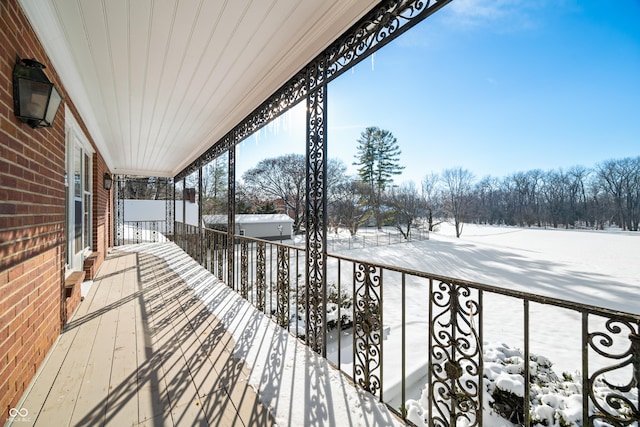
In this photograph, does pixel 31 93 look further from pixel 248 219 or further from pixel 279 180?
pixel 279 180

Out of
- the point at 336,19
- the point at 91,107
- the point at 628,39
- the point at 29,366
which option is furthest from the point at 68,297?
the point at 628,39

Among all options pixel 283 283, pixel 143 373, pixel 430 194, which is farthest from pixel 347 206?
pixel 143 373

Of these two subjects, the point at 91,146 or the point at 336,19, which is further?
the point at 91,146

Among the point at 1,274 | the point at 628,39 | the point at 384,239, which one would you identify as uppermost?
the point at 628,39

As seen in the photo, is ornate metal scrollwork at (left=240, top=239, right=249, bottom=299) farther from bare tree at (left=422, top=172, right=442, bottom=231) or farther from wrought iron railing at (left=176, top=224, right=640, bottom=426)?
bare tree at (left=422, top=172, right=442, bottom=231)

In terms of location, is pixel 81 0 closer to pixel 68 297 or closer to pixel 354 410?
pixel 68 297

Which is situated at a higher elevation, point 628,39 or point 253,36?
point 628,39

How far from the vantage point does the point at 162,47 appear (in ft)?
6.69

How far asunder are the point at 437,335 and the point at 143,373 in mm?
1879

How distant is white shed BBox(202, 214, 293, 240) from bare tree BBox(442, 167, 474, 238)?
31.4 feet

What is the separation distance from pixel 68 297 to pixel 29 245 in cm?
125

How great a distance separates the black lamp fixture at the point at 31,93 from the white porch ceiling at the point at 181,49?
13.5 inches

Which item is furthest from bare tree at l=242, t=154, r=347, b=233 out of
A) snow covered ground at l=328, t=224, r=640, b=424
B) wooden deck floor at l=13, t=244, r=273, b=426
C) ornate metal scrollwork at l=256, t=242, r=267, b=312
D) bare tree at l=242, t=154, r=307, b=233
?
wooden deck floor at l=13, t=244, r=273, b=426

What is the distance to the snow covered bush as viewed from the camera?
6.29 ft
